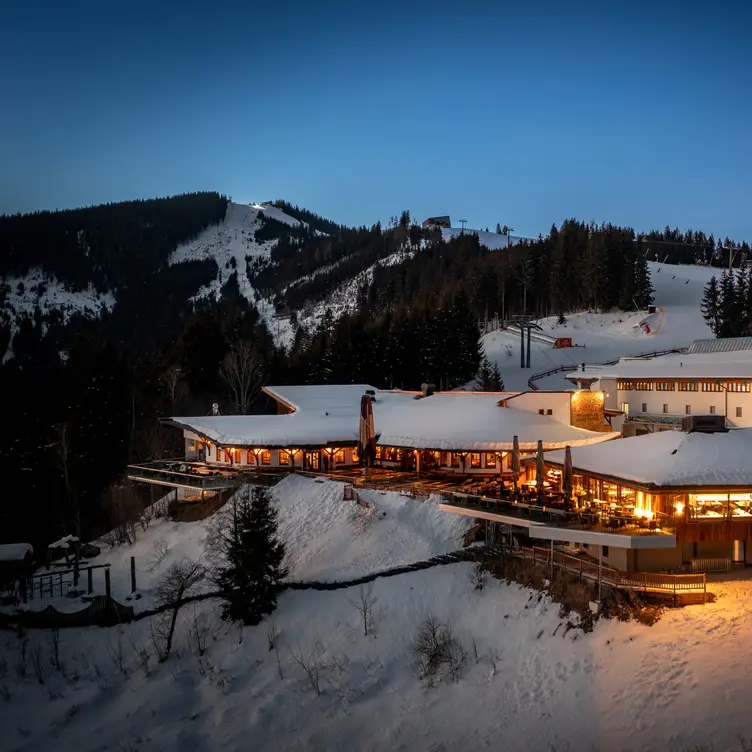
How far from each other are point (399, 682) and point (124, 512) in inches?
863

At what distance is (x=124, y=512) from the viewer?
35344mm

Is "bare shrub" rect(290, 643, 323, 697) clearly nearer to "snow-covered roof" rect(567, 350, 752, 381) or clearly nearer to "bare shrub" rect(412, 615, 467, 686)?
"bare shrub" rect(412, 615, 467, 686)

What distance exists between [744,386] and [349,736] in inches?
1086

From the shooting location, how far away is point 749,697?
48.5 ft

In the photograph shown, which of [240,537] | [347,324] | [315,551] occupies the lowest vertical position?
[315,551]

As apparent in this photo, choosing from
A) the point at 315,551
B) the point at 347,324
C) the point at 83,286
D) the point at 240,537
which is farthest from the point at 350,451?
the point at 83,286

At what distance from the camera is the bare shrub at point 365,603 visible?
71.4 feet

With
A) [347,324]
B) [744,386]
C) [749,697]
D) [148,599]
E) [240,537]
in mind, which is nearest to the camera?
[749,697]

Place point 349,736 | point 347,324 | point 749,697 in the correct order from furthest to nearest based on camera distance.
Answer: point 347,324 < point 349,736 < point 749,697

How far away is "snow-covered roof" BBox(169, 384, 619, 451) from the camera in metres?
30.8

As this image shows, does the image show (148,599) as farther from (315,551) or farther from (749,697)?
(749,697)

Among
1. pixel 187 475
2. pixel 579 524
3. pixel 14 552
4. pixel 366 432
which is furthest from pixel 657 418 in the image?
pixel 14 552

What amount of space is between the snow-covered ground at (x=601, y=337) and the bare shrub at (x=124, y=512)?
108 feet

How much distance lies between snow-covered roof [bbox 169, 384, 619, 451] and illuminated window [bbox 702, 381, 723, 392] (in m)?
8.21
